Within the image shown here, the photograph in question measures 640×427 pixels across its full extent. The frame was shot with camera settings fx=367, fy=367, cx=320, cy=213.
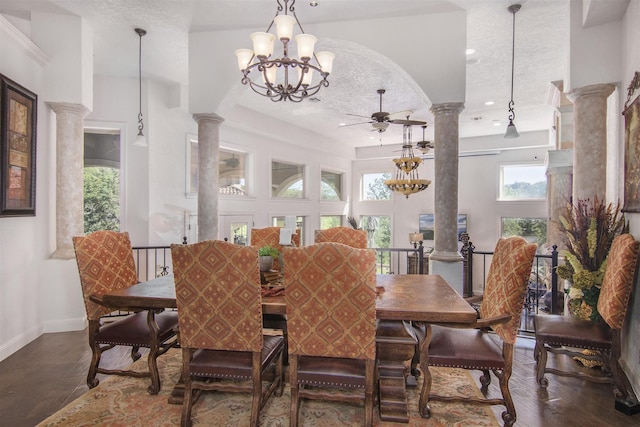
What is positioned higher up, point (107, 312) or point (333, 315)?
point (333, 315)

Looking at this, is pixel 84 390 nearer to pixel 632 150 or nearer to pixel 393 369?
pixel 393 369

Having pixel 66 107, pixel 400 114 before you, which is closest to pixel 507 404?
pixel 400 114

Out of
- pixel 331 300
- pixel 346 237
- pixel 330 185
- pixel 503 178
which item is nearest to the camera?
pixel 331 300

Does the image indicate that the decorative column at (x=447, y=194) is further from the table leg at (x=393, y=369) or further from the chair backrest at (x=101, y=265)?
the chair backrest at (x=101, y=265)

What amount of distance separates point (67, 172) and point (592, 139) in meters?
5.32

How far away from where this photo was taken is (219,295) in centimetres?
207

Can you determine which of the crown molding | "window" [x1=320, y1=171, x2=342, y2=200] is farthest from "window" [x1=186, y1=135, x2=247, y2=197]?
"window" [x1=320, y1=171, x2=342, y2=200]

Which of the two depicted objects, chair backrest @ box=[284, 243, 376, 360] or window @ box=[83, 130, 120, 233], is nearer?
chair backrest @ box=[284, 243, 376, 360]

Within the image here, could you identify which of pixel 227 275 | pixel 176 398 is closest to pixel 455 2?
pixel 227 275

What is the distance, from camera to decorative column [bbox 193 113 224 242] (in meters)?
4.38

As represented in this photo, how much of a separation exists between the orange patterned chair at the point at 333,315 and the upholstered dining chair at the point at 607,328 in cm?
155

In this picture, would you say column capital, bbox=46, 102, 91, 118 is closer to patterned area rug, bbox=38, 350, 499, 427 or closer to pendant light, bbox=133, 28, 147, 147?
pendant light, bbox=133, 28, 147, 147

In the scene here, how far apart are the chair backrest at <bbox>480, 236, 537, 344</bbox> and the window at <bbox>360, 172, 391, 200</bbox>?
881cm

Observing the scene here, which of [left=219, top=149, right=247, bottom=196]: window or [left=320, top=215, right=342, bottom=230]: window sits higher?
[left=219, top=149, right=247, bottom=196]: window
